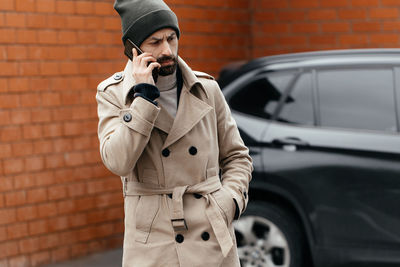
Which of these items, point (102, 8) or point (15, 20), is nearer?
point (15, 20)

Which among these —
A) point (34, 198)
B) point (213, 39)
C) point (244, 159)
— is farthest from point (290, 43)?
point (244, 159)

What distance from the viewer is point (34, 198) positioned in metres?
6.47

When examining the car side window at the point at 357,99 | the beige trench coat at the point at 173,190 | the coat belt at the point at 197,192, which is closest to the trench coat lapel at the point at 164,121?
the beige trench coat at the point at 173,190

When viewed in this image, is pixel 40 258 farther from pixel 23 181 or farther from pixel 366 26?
pixel 366 26

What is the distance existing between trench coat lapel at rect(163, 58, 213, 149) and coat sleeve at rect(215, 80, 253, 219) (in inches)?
5.5

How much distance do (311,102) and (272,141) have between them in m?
0.38

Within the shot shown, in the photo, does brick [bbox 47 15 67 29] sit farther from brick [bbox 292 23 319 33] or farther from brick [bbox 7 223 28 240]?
brick [bbox 292 23 319 33]

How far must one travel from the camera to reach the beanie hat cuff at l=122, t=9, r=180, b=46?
305cm

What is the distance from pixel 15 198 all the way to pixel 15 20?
1.39 metres

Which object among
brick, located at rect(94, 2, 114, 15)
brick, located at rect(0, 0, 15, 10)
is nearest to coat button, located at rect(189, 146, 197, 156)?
brick, located at rect(0, 0, 15, 10)

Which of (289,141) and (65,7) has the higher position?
(65,7)

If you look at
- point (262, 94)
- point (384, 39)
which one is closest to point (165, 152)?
point (262, 94)

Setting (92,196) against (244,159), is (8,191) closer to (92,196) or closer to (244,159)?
(92,196)

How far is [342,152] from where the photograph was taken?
208 inches
